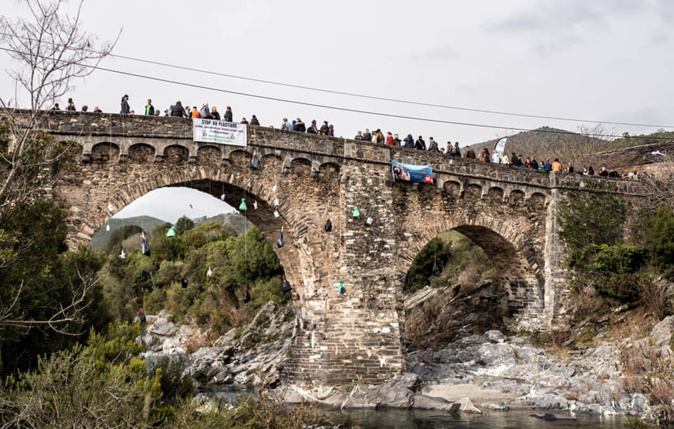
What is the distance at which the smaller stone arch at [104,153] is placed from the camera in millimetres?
16031

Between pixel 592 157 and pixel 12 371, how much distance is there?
37.0m

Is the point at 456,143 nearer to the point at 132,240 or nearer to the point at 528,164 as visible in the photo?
the point at 528,164

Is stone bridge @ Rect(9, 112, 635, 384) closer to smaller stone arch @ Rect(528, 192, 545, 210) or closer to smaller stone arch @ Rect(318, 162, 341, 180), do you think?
smaller stone arch @ Rect(318, 162, 341, 180)

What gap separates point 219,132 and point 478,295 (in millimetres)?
14026

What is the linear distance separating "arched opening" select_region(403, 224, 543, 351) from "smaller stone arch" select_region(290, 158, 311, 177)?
6.42m

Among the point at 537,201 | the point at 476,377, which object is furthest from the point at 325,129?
the point at 476,377

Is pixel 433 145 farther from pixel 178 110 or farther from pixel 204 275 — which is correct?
pixel 204 275

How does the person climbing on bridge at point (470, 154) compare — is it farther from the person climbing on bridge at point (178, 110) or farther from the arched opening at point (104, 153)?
the arched opening at point (104, 153)

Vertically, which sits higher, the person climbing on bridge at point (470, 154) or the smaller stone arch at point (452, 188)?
the person climbing on bridge at point (470, 154)

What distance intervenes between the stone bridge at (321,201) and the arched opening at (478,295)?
1453mm

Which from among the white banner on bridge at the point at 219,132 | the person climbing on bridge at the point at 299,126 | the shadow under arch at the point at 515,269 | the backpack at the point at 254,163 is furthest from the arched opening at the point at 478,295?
the white banner on bridge at the point at 219,132

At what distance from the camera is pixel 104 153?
53.1ft

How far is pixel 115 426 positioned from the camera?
8195mm

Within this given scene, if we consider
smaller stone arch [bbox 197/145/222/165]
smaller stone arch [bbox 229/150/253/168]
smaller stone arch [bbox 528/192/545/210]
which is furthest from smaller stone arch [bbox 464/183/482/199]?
smaller stone arch [bbox 197/145/222/165]
